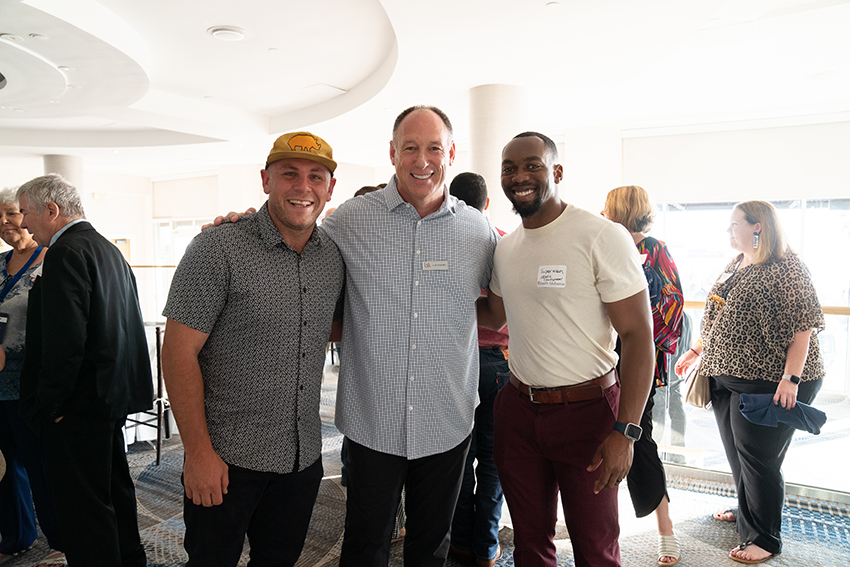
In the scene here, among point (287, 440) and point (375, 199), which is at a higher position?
point (375, 199)

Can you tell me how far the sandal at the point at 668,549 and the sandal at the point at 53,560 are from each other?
3.12m

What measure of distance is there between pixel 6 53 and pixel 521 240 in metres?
6.48

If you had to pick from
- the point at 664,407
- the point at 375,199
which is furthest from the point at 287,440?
the point at 664,407

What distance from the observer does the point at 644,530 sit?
327 cm

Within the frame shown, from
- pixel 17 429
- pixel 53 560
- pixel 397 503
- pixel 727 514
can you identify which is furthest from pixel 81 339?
pixel 727 514

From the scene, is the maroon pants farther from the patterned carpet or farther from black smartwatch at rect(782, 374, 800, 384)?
black smartwatch at rect(782, 374, 800, 384)

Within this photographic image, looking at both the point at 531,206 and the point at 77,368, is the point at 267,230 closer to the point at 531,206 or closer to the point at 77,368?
the point at 531,206

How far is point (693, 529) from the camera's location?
10.8ft

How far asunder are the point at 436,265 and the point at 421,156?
0.39 metres

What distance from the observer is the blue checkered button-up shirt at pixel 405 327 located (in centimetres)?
191

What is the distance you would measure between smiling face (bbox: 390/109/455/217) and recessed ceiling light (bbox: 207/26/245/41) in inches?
194

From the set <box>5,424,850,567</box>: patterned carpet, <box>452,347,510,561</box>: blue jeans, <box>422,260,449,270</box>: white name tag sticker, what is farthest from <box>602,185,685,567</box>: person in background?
<box>422,260,449,270</box>: white name tag sticker

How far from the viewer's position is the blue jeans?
266cm

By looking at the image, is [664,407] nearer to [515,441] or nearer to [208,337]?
[515,441]
